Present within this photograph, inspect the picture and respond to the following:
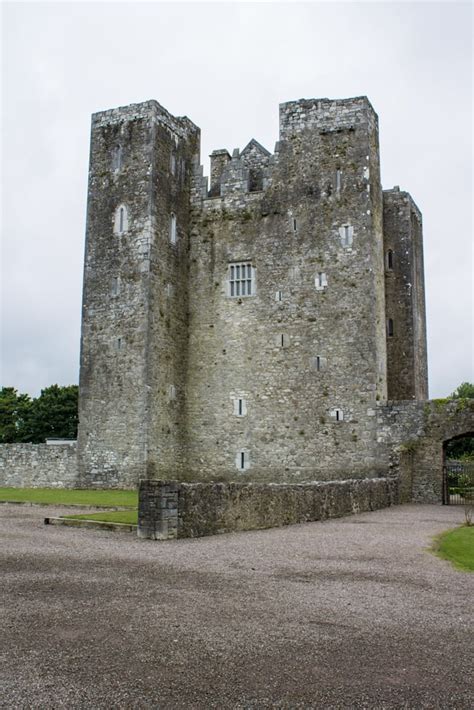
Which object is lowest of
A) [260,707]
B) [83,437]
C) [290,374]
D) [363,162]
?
[260,707]

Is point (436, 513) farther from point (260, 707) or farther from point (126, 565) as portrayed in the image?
point (260, 707)

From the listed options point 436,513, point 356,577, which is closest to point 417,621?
point 356,577

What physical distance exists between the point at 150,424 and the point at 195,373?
3629 millimetres

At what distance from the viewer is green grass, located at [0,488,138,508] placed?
20.5 m

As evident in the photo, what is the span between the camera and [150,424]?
25812mm

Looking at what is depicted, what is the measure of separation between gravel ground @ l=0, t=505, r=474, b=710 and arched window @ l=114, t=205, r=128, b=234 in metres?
17.4

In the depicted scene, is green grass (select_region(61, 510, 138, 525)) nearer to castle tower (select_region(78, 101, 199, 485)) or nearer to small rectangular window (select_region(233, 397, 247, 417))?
castle tower (select_region(78, 101, 199, 485))

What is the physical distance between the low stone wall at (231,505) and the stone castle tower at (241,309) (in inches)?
298

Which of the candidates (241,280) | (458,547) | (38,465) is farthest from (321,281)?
(458,547)

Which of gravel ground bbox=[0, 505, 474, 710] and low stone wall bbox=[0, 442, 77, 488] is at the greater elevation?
low stone wall bbox=[0, 442, 77, 488]

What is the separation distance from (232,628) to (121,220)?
22.7 m

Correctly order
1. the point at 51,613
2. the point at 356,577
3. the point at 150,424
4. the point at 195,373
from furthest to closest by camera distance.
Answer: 1. the point at 195,373
2. the point at 150,424
3. the point at 356,577
4. the point at 51,613

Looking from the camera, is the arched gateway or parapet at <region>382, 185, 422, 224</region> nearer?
the arched gateway

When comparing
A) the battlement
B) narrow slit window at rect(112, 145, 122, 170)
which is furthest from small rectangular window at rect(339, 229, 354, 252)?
narrow slit window at rect(112, 145, 122, 170)
